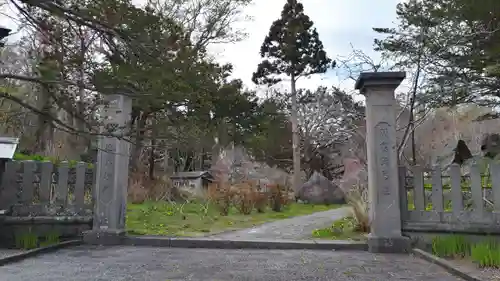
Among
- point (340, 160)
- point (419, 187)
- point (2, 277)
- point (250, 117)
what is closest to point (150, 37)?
point (2, 277)

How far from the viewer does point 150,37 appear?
76.9 inches

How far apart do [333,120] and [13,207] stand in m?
12.8

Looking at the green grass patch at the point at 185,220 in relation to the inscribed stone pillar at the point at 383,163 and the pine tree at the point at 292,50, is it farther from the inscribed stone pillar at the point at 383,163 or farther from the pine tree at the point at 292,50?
the pine tree at the point at 292,50

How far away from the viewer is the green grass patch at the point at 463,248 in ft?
12.3

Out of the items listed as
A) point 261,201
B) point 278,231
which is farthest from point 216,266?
point 261,201

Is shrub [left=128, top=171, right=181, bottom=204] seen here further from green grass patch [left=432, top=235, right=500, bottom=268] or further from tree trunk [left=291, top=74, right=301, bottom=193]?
green grass patch [left=432, top=235, right=500, bottom=268]

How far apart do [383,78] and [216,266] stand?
3092mm

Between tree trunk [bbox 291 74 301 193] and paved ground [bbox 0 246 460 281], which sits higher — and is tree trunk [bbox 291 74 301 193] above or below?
above

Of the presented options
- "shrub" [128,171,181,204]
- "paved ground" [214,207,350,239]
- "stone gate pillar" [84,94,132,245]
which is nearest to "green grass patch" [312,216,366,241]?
"paved ground" [214,207,350,239]

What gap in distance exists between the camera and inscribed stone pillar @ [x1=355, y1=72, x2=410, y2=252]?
5074 mm

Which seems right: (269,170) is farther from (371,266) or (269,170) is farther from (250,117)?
(371,266)

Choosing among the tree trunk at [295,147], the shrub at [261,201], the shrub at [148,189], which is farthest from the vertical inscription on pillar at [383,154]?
the tree trunk at [295,147]

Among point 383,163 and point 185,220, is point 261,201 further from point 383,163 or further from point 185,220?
point 383,163

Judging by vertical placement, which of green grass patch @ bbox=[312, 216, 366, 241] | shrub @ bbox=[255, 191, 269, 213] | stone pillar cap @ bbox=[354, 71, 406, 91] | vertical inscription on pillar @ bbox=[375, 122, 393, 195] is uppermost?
stone pillar cap @ bbox=[354, 71, 406, 91]
